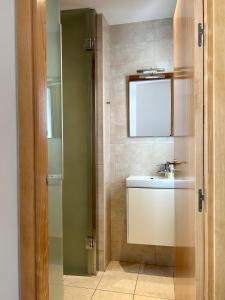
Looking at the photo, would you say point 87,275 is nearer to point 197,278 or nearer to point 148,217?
point 148,217

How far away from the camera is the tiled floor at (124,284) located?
2.03 meters

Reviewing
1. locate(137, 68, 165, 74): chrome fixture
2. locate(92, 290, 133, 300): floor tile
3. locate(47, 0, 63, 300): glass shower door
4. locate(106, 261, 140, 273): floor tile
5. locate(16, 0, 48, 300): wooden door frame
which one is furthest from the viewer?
locate(137, 68, 165, 74): chrome fixture

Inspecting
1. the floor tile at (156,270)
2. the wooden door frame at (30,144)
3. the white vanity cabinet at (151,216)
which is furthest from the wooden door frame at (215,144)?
the floor tile at (156,270)

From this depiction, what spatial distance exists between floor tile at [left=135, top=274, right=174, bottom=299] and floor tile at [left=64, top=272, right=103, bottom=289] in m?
0.36

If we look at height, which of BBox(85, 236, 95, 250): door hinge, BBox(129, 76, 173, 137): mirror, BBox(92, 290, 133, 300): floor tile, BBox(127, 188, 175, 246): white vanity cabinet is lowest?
BBox(92, 290, 133, 300): floor tile

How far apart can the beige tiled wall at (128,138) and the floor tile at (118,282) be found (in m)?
0.31

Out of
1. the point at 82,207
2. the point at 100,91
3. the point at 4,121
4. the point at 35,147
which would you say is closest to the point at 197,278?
the point at 35,147

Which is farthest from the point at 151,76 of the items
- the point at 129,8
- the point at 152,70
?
the point at 129,8

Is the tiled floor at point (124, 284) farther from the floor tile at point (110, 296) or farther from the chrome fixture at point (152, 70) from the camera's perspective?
the chrome fixture at point (152, 70)

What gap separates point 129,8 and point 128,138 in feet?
3.94

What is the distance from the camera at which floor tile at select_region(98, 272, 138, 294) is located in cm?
212

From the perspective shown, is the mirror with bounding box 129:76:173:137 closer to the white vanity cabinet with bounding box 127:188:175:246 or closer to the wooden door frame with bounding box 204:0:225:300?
the white vanity cabinet with bounding box 127:188:175:246

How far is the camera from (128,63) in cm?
265

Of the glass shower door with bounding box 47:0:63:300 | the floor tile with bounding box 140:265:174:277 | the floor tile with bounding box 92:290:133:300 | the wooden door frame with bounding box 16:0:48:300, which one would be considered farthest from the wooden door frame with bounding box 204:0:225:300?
the floor tile with bounding box 140:265:174:277
